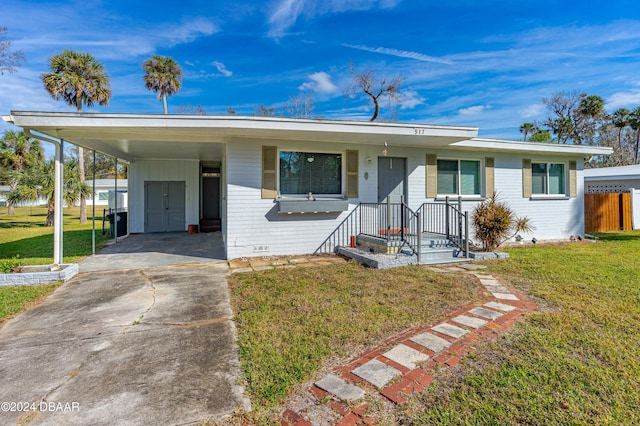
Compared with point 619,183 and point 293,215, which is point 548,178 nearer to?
point 293,215

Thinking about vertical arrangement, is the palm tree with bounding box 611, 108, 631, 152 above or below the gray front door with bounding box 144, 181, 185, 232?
above

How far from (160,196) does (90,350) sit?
915cm

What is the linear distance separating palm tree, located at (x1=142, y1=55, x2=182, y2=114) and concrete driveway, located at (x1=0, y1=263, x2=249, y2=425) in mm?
19553

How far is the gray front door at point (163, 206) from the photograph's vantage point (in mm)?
10852

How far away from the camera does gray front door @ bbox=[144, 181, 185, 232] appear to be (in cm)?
1085

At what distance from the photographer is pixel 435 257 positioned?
20.9 ft

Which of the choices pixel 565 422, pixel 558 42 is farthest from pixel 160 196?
pixel 558 42

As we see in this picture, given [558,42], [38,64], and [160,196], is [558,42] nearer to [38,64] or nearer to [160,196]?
[160,196]

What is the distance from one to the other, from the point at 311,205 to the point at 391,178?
96.5 inches

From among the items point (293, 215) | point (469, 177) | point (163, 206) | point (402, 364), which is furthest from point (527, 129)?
point (402, 364)

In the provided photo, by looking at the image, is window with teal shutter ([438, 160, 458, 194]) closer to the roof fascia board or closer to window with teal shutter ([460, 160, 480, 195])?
window with teal shutter ([460, 160, 480, 195])

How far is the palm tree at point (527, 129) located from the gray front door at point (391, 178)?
91.4 ft

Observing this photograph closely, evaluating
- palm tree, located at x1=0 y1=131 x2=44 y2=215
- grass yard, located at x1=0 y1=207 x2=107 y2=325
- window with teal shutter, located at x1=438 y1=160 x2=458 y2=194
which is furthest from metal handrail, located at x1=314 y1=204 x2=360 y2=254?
palm tree, located at x1=0 y1=131 x2=44 y2=215

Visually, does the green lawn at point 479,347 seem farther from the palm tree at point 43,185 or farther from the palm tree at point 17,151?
the palm tree at point 17,151
